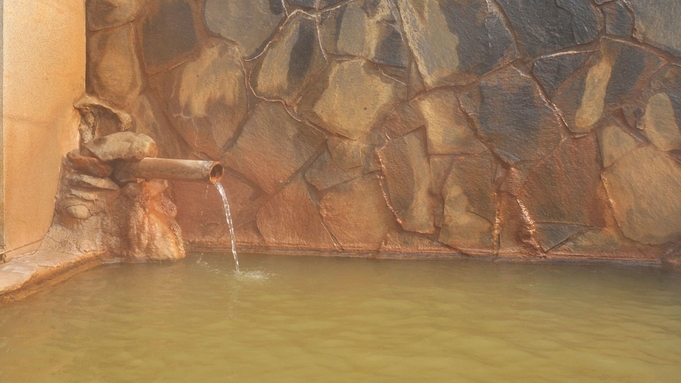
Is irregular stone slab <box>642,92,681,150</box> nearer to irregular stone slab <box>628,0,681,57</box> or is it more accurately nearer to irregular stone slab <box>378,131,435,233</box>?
irregular stone slab <box>628,0,681,57</box>

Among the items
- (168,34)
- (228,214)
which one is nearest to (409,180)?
(228,214)

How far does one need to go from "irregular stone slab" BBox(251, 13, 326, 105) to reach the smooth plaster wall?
1230mm

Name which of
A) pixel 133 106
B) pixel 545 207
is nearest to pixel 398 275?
pixel 545 207

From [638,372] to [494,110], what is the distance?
2.24 meters

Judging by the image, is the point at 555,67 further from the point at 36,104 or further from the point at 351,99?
the point at 36,104

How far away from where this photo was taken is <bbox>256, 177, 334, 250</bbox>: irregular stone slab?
4.44 m

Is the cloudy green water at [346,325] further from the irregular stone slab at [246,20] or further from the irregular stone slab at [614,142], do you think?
the irregular stone slab at [246,20]

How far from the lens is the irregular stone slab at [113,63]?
4.54m

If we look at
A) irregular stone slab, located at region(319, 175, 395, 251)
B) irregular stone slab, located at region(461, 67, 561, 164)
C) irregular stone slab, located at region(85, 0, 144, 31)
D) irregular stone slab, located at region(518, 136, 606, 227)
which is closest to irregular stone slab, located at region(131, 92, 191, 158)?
irregular stone slab, located at region(85, 0, 144, 31)

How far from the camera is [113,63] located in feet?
14.9

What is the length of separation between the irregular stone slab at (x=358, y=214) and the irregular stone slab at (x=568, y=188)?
94 cm

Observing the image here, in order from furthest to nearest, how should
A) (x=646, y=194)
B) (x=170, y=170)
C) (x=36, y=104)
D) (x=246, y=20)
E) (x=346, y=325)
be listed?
1. (x=246, y=20)
2. (x=646, y=194)
3. (x=170, y=170)
4. (x=36, y=104)
5. (x=346, y=325)

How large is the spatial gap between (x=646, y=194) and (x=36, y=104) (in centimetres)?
384

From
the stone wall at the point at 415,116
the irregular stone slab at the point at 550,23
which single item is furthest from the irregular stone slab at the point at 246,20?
the irregular stone slab at the point at 550,23
